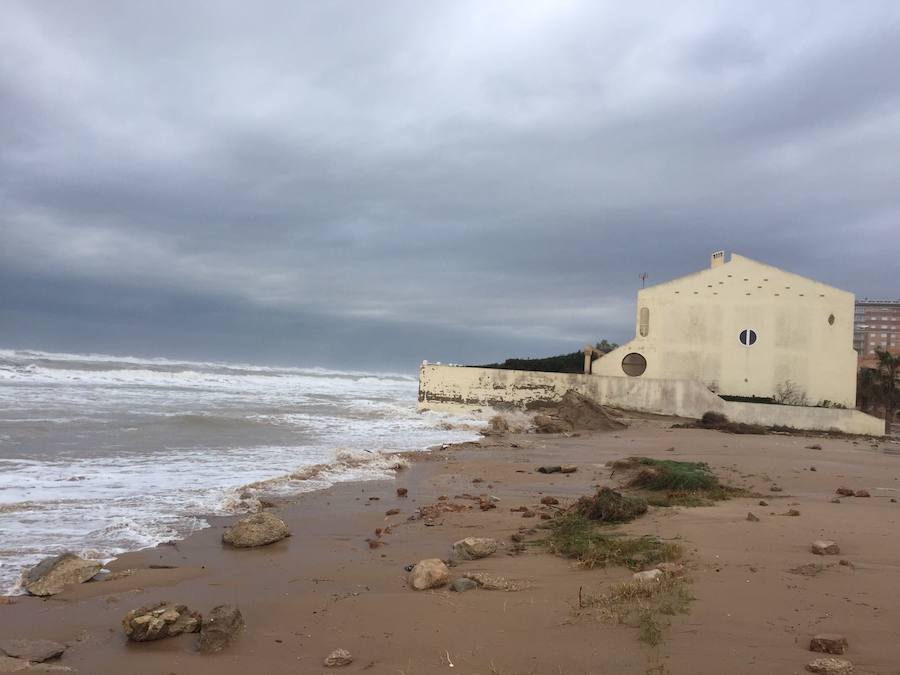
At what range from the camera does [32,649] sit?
12.6 feet

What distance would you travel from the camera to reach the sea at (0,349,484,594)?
6.72m

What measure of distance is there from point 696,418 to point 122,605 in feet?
85.7

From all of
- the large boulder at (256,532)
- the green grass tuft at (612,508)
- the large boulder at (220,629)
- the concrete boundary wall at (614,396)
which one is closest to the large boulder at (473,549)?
the green grass tuft at (612,508)

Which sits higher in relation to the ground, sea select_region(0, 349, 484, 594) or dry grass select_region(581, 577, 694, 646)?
dry grass select_region(581, 577, 694, 646)

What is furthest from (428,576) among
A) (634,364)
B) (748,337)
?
(748,337)

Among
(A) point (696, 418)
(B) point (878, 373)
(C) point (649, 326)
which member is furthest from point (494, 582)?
(B) point (878, 373)

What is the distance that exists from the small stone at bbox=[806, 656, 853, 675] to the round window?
2854 cm

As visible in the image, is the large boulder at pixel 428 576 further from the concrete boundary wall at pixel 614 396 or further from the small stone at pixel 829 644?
the concrete boundary wall at pixel 614 396

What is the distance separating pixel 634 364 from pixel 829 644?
2849cm

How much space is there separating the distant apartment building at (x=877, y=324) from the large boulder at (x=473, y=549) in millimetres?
101756

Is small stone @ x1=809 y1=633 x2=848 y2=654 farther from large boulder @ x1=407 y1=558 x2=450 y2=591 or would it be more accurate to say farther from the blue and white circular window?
the blue and white circular window

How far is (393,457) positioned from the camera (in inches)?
521

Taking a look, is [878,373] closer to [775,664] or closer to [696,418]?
[696,418]

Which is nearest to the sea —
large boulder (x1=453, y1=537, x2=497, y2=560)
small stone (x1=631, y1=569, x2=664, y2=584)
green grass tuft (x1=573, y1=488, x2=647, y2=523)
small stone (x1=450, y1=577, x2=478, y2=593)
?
large boulder (x1=453, y1=537, x2=497, y2=560)
